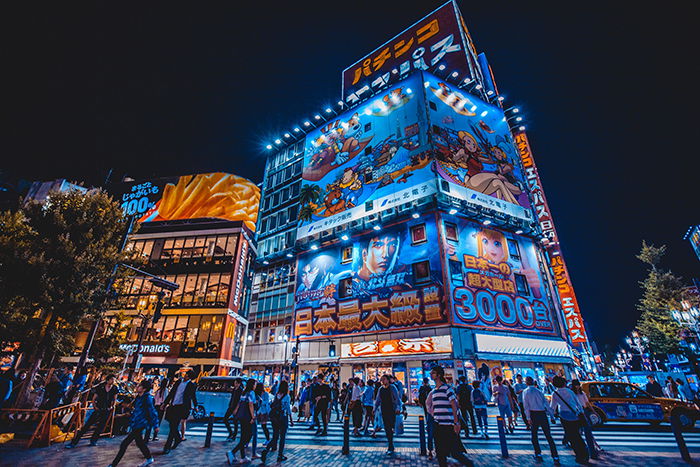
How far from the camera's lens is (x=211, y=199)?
40375 millimetres

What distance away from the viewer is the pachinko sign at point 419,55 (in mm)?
36000

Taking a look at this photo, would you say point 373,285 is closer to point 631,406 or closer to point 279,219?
point 631,406

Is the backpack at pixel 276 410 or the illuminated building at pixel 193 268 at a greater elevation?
the illuminated building at pixel 193 268

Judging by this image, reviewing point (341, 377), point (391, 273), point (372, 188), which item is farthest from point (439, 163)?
point (341, 377)

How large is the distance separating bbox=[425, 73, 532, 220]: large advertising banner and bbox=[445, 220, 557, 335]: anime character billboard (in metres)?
2.86

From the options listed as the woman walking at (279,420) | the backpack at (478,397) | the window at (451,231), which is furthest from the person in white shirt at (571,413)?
the window at (451,231)

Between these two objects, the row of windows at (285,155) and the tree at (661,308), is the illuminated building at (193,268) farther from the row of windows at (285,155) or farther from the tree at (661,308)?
the tree at (661,308)

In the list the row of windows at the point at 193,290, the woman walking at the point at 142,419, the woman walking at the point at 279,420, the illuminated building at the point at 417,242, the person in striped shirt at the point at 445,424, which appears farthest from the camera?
the row of windows at the point at 193,290

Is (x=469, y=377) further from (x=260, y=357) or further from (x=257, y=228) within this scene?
(x=257, y=228)

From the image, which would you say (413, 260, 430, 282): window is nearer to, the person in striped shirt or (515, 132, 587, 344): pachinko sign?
(515, 132, 587, 344): pachinko sign

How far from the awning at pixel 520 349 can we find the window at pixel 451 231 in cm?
739

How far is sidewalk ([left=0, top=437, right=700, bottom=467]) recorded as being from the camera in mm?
6758

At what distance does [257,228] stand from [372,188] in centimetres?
A: 1818

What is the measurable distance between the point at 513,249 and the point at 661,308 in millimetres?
16975
